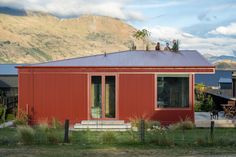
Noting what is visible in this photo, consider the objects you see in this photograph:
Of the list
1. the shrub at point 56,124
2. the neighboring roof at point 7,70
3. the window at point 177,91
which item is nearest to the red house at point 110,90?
the window at point 177,91

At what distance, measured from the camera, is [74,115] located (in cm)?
2053

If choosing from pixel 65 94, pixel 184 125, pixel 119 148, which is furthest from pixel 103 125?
pixel 119 148

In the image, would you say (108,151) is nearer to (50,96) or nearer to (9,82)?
(50,96)

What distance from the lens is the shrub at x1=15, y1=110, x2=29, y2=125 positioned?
20094 millimetres

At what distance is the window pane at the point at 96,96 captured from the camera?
2041cm

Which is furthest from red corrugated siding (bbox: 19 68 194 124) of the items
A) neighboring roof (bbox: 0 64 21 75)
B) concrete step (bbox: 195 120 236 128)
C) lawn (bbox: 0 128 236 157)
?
neighboring roof (bbox: 0 64 21 75)

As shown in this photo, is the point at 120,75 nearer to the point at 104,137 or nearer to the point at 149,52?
the point at 149,52

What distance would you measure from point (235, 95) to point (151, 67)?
769 cm

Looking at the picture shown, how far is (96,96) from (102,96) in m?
0.30

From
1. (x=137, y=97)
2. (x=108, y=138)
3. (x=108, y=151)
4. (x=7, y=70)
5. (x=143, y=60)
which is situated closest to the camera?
(x=108, y=151)

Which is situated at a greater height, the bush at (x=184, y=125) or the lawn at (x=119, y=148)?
the bush at (x=184, y=125)

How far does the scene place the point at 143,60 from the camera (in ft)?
69.8

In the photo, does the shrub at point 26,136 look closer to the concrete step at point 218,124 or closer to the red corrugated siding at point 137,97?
the red corrugated siding at point 137,97

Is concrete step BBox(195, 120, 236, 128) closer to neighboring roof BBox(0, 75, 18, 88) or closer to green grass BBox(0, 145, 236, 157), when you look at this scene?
green grass BBox(0, 145, 236, 157)
